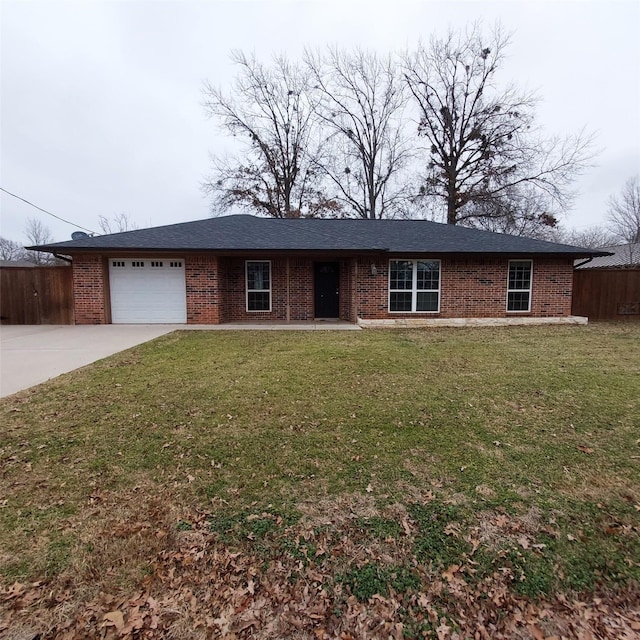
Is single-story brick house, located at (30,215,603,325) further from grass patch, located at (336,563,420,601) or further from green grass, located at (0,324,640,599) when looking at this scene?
grass patch, located at (336,563,420,601)

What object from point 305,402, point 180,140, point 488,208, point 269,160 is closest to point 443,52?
point 488,208

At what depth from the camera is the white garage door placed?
1163cm

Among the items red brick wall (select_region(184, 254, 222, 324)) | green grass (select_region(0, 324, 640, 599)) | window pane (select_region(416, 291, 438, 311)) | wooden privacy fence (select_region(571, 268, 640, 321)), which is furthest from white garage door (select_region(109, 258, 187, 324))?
wooden privacy fence (select_region(571, 268, 640, 321))

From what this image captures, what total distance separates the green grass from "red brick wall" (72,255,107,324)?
6799mm

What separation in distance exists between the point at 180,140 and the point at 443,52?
656 inches

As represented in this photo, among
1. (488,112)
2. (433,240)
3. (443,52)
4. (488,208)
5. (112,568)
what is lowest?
(112,568)

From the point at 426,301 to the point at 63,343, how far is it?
10.0m

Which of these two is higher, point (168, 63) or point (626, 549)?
point (168, 63)

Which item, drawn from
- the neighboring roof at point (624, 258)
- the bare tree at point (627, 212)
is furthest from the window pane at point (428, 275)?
the bare tree at point (627, 212)

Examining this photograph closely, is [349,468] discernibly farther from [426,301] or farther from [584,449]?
[426,301]

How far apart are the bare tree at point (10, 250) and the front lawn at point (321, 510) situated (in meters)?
47.7

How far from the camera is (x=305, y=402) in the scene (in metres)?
4.32

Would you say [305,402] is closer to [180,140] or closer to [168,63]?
[168,63]

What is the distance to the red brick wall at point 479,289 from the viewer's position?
1176 centimetres
